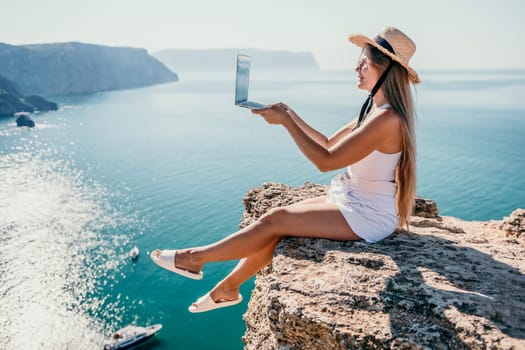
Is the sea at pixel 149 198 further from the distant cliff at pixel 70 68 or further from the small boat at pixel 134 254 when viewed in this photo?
the distant cliff at pixel 70 68

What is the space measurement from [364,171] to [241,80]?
4.33ft

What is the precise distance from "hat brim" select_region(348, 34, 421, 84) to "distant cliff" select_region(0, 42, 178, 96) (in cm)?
12521

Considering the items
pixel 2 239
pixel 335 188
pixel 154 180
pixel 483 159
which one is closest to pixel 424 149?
pixel 483 159

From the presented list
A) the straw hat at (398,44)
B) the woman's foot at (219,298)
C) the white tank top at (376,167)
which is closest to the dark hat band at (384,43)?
the straw hat at (398,44)

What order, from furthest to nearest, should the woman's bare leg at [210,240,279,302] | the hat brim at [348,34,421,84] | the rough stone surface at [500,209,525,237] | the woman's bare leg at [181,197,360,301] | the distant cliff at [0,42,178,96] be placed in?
1. the distant cliff at [0,42,178,96]
2. the rough stone surface at [500,209,525,237]
3. the woman's bare leg at [210,240,279,302]
4. the woman's bare leg at [181,197,360,301]
5. the hat brim at [348,34,421,84]

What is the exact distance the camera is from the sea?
23.3m

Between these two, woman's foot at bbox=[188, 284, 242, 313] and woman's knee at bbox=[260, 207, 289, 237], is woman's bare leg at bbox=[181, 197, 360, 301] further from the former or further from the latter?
woman's foot at bbox=[188, 284, 242, 313]

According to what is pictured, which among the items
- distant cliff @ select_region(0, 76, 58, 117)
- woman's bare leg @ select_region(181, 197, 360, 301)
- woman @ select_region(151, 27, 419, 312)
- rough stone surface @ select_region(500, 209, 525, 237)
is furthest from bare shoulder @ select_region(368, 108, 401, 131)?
distant cliff @ select_region(0, 76, 58, 117)

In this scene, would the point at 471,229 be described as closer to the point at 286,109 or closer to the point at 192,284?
the point at 286,109

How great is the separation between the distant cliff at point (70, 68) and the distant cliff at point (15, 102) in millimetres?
21097

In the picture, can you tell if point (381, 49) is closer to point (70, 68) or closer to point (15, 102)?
point (15, 102)

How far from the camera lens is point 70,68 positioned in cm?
13212

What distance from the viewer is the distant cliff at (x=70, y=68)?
12239 centimetres

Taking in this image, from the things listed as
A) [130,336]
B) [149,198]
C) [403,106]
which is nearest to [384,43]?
[403,106]
